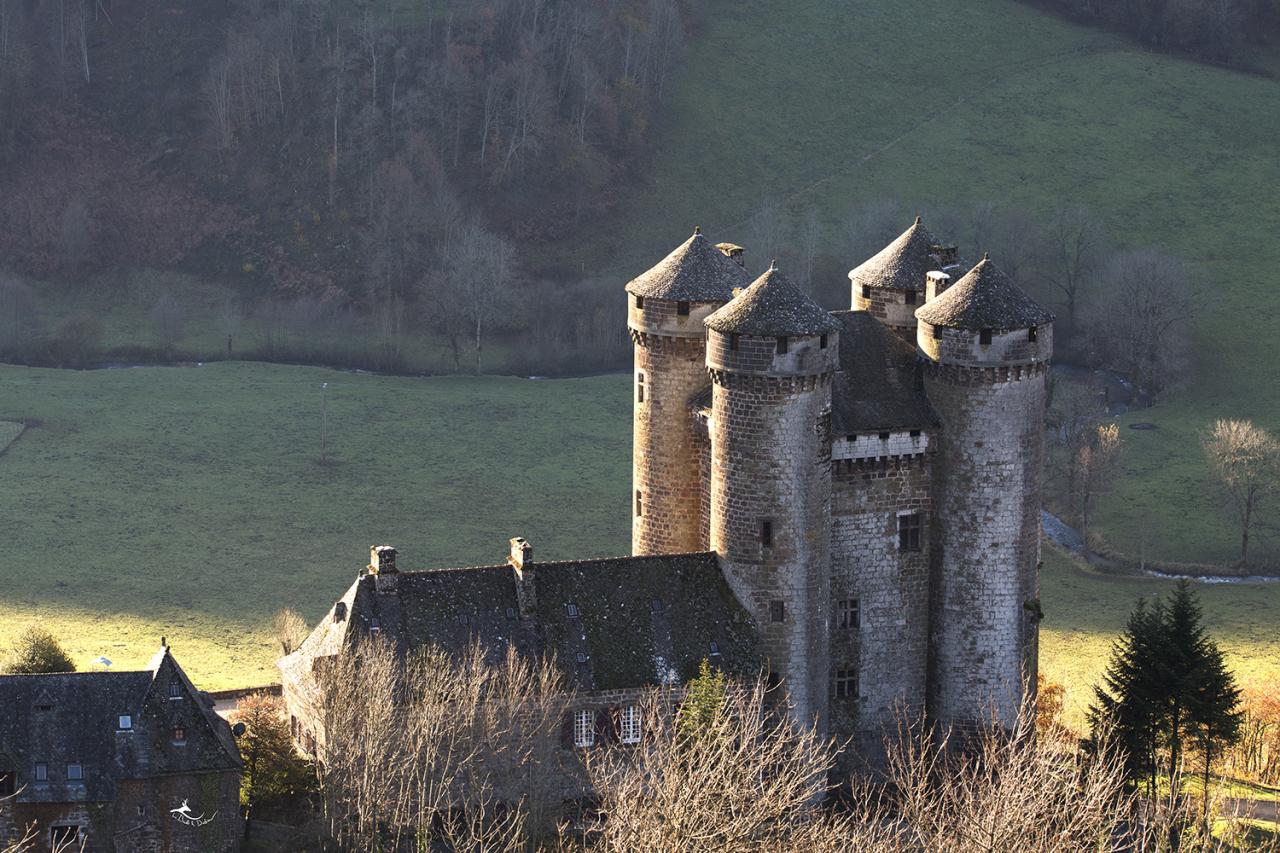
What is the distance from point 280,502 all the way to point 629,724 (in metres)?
54.6

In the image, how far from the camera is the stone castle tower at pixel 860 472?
72.9 m

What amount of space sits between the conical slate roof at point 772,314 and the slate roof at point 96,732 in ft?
71.3

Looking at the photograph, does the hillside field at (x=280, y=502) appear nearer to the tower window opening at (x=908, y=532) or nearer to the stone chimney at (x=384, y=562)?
the tower window opening at (x=908, y=532)

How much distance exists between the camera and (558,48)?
183 metres

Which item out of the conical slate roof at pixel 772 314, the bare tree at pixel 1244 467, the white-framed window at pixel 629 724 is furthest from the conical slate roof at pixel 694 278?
the bare tree at pixel 1244 467

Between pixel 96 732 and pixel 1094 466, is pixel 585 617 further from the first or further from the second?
pixel 1094 466

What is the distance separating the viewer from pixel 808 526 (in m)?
73.8

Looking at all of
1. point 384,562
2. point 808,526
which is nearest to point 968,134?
point 808,526

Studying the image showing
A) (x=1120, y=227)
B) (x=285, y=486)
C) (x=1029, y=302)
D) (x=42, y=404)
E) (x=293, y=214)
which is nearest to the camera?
(x=1029, y=302)

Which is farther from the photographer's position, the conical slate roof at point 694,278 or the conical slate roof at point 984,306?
the conical slate roof at point 694,278

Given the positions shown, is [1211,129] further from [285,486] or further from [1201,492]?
[285,486]

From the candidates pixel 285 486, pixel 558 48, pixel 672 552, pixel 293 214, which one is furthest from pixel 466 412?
pixel 672 552

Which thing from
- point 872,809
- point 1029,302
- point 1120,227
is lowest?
point 872,809

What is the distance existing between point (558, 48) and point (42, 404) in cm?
6208
